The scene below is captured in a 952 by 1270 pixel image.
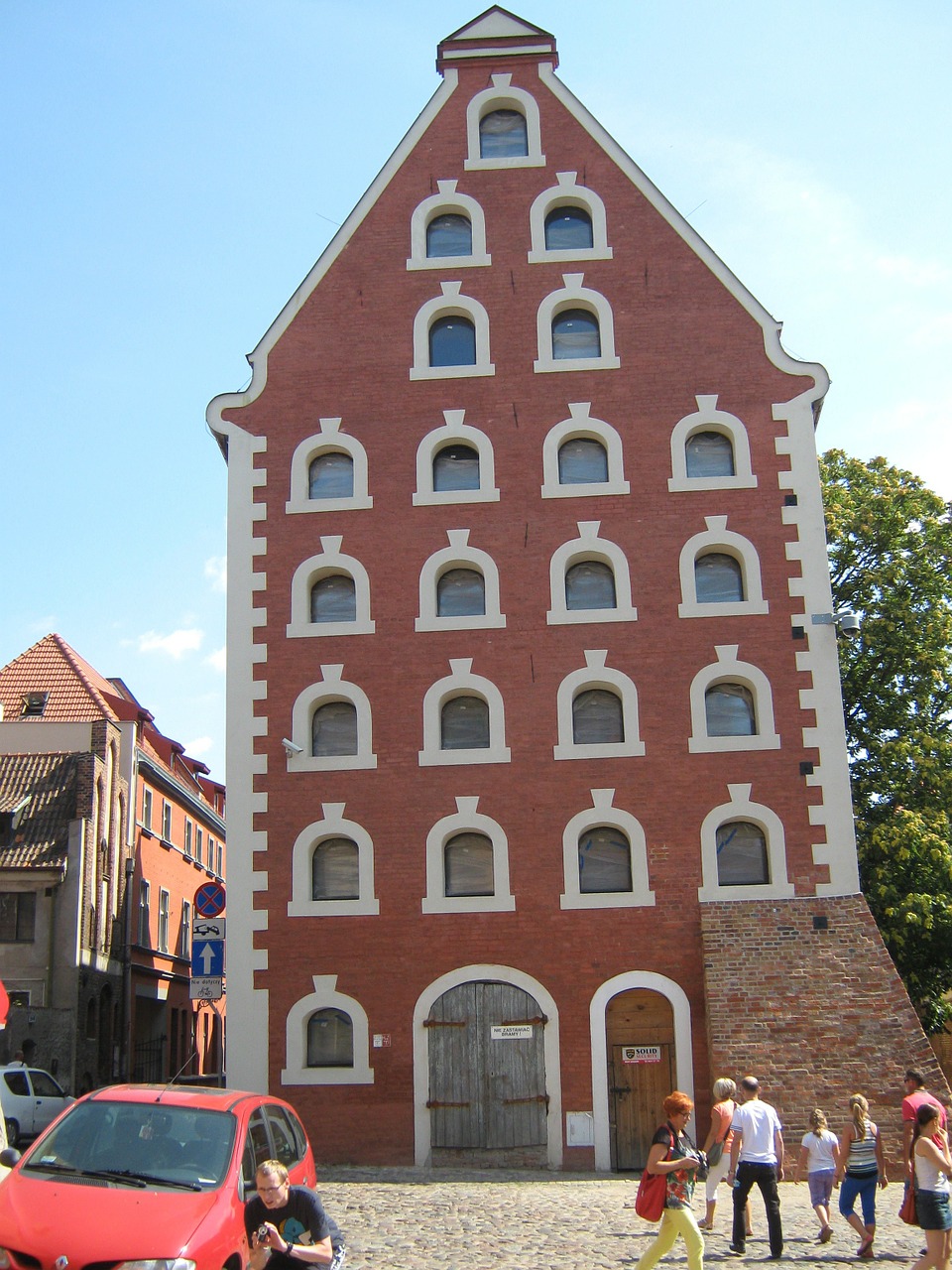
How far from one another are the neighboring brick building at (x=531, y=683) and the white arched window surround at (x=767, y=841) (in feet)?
0.16

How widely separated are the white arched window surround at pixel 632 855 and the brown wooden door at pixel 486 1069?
1.75 metres

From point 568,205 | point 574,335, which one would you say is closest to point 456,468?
point 574,335

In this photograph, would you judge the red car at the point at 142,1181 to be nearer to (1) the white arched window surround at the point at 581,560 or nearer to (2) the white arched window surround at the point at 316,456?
(1) the white arched window surround at the point at 581,560

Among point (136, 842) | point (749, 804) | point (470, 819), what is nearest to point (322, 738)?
point (470, 819)

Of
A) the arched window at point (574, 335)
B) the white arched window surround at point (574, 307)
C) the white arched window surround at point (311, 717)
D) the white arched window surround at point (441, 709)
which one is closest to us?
the white arched window surround at point (441, 709)

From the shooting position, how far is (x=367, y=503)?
76.2 ft

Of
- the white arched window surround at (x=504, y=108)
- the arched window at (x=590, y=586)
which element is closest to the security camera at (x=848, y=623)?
the arched window at (x=590, y=586)

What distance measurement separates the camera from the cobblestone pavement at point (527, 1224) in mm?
13203

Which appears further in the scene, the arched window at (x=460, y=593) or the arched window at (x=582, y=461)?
the arched window at (x=582, y=461)

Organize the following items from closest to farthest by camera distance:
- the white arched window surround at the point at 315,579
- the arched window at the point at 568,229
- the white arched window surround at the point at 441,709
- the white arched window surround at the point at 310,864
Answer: the white arched window surround at the point at 310,864 → the white arched window surround at the point at 441,709 → the white arched window surround at the point at 315,579 → the arched window at the point at 568,229

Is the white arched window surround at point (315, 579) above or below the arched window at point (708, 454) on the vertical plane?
below

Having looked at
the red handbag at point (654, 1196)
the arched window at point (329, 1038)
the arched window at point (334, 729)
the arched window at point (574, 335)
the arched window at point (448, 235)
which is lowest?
the red handbag at point (654, 1196)

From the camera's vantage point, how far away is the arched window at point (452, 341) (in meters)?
24.2

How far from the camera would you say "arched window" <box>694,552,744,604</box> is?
2262 cm
